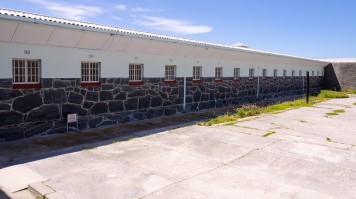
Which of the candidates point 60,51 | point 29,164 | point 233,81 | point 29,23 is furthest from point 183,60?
point 29,164

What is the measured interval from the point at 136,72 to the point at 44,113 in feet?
13.8

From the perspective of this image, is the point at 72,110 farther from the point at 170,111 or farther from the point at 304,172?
the point at 304,172

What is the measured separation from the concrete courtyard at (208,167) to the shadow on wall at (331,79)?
1079 inches

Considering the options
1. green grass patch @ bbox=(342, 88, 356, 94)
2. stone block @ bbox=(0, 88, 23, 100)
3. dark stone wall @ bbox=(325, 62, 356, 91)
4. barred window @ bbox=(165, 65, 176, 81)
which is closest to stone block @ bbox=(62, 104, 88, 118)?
stone block @ bbox=(0, 88, 23, 100)

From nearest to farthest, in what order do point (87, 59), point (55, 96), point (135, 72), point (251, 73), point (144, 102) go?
point (55, 96) < point (87, 59) < point (135, 72) < point (144, 102) < point (251, 73)

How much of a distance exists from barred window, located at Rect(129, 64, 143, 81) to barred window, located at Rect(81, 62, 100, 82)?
164cm

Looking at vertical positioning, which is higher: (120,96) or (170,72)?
(170,72)

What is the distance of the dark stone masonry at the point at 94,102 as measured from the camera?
867 cm

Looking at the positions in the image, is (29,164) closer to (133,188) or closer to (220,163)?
(133,188)

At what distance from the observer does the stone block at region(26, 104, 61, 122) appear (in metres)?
9.07

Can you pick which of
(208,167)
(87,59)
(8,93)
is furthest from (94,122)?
(208,167)

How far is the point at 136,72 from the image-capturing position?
12.5 m

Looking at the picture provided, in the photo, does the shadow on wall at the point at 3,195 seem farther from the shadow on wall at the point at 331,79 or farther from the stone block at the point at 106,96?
the shadow on wall at the point at 331,79

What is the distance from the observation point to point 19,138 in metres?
8.78
